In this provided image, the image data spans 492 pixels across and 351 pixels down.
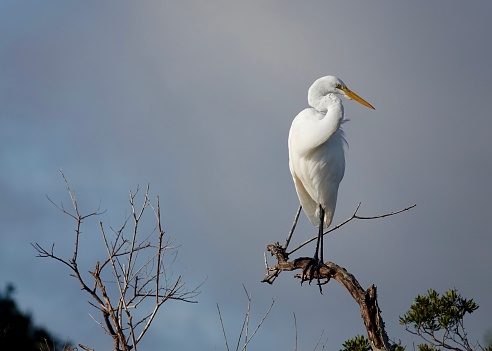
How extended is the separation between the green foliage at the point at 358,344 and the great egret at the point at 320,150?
1.39 meters

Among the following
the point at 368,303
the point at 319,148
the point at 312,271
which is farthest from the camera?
the point at 319,148

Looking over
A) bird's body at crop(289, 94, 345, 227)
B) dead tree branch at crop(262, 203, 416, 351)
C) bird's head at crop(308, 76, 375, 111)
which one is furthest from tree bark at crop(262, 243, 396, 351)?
bird's head at crop(308, 76, 375, 111)

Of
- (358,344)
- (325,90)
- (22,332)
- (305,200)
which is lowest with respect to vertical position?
(358,344)

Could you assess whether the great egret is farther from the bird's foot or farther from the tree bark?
the tree bark

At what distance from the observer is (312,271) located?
7219 millimetres

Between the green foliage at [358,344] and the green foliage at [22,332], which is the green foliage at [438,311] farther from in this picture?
the green foliage at [22,332]

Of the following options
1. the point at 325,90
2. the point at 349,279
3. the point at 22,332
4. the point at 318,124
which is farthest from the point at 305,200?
the point at 22,332

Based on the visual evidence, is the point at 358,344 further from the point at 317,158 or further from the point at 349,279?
the point at 317,158

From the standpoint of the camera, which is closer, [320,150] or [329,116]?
[329,116]

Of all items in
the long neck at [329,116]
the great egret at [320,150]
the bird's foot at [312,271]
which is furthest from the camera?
the great egret at [320,150]

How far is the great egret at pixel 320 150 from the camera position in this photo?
773cm

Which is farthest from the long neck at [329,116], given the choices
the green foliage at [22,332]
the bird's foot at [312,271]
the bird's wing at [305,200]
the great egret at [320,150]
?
the green foliage at [22,332]

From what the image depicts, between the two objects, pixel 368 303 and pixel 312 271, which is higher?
pixel 312 271

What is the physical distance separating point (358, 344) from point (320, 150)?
7.68ft
